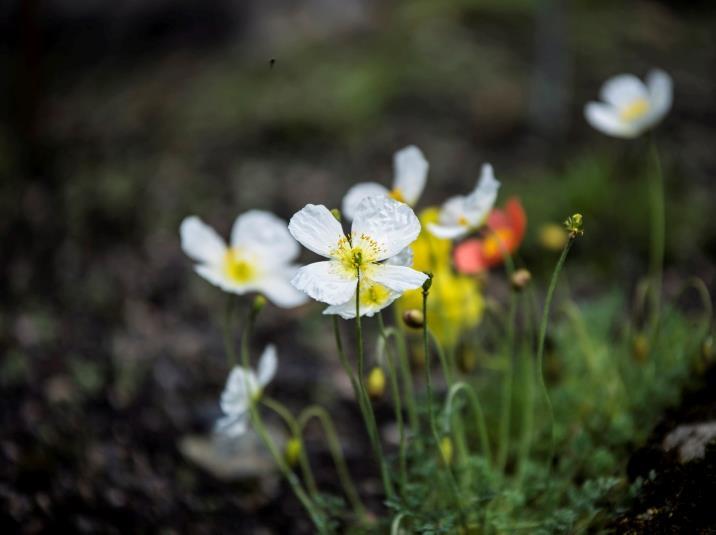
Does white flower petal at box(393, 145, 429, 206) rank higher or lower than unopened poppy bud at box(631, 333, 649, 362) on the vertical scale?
higher

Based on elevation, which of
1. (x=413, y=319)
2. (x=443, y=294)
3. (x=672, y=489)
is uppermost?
(x=413, y=319)

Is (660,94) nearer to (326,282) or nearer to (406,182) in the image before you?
(406,182)

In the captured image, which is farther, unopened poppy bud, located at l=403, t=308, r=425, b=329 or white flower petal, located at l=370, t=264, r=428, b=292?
unopened poppy bud, located at l=403, t=308, r=425, b=329

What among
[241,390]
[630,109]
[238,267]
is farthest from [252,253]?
[630,109]

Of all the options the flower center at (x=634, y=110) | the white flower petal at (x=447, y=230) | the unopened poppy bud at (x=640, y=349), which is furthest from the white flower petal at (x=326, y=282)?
the flower center at (x=634, y=110)

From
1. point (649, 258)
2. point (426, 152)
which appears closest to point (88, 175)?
point (426, 152)

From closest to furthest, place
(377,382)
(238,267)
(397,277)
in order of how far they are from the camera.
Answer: (397,277)
(377,382)
(238,267)

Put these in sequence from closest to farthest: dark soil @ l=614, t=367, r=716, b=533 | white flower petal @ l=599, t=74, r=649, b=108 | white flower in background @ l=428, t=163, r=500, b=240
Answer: dark soil @ l=614, t=367, r=716, b=533
white flower in background @ l=428, t=163, r=500, b=240
white flower petal @ l=599, t=74, r=649, b=108

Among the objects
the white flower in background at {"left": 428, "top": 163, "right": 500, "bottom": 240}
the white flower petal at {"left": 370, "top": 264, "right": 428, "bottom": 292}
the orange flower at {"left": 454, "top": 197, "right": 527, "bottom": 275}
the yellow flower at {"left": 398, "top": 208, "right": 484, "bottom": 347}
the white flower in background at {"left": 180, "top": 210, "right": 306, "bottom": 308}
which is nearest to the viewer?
the white flower petal at {"left": 370, "top": 264, "right": 428, "bottom": 292}

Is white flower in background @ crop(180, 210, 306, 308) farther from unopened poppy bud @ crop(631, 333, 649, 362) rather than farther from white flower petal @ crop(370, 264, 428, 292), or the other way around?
unopened poppy bud @ crop(631, 333, 649, 362)

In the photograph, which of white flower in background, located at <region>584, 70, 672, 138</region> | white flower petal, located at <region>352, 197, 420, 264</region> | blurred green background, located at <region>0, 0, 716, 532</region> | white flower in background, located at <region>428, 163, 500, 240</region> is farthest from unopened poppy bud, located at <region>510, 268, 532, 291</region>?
blurred green background, located at <region>0, 0, 716, 532</region>
